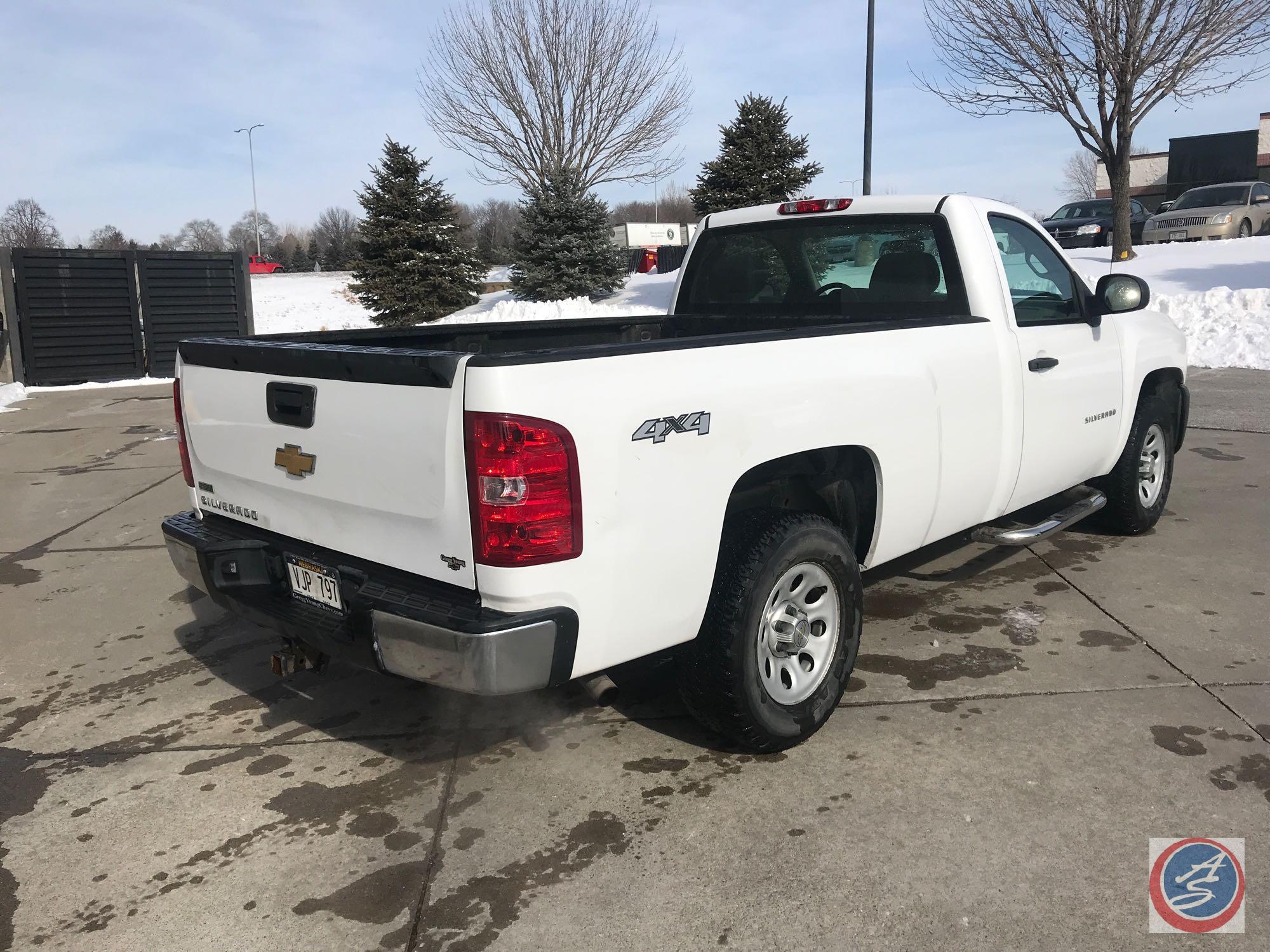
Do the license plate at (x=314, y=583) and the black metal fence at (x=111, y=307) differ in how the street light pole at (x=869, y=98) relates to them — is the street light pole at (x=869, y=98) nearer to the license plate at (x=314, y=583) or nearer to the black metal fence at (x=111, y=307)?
the black metal fence at (x=111, y=307)

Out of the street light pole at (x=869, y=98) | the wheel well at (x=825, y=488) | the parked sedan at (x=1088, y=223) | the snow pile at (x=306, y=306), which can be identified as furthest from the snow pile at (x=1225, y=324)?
the snow pile at (x=306, y=306)

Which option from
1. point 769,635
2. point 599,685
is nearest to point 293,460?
point 599,685

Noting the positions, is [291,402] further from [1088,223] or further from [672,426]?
[1088,223]

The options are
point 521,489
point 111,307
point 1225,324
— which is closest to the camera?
point 521,489

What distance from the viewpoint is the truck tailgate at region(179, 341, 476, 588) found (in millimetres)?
2713

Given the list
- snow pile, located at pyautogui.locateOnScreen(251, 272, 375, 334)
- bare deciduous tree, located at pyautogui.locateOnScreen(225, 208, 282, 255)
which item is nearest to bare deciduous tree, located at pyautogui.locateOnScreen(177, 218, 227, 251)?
bare deciduous tree, located at pyautogui.locateOnScreen(225, 208, 282, 255)

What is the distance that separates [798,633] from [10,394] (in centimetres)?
1441

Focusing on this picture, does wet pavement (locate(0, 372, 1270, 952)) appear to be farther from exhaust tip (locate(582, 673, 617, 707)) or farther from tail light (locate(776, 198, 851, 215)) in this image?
tail light (locate(776, 198, 851, 215))

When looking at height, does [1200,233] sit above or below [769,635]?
above

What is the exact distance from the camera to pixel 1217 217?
22.8 metres

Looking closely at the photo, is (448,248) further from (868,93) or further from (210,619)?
(210,619)

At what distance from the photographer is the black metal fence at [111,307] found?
15062 mm

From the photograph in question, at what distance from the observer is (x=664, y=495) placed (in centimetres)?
288

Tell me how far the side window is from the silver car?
823 inches
